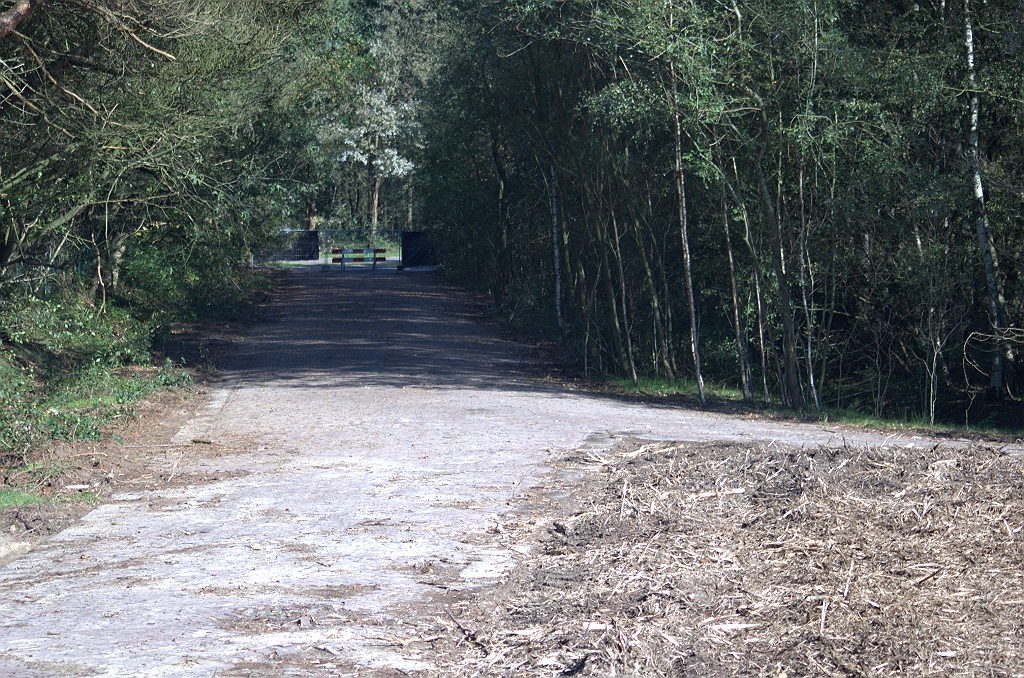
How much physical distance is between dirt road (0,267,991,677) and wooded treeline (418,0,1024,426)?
3.40m

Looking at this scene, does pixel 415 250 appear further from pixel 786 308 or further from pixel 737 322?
pixel 786 308

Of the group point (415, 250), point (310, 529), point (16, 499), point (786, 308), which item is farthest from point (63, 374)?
point (415, 250)

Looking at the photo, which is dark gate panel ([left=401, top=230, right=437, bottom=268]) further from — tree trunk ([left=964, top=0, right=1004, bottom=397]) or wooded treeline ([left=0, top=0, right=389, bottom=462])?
tree trunk ([left=964, top=0, right=1004, bottom=397])

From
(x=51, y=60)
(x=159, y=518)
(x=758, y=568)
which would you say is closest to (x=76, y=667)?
(x=159, y=518)

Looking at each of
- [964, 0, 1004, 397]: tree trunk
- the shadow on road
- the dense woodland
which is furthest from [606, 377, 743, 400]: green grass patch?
[964, 0, 1004, 397]: tree trunk

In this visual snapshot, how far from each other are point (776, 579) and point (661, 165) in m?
11.9

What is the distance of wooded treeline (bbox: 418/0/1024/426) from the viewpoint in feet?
44.4

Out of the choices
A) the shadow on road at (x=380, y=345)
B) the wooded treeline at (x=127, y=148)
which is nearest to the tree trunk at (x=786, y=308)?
the shadow on road at (x=380, y=345)

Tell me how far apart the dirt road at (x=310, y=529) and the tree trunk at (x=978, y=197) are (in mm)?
5365

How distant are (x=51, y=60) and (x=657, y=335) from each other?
11046 millimetres

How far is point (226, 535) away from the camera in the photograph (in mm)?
7086

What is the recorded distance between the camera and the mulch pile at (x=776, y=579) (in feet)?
15.3

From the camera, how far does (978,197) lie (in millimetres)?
15070

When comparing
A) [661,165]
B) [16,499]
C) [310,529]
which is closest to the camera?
[310,529]
